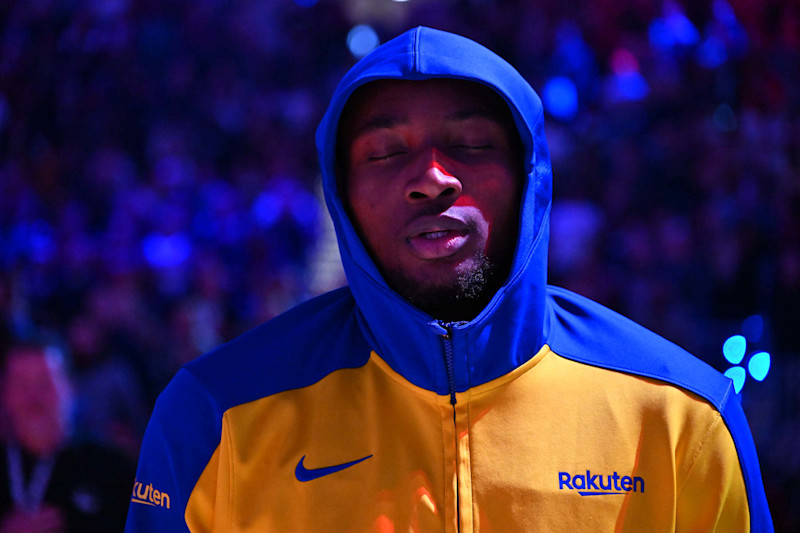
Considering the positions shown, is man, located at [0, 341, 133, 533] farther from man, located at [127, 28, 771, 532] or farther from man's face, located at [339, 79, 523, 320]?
man's face, located at [339, 79, 523, 320]

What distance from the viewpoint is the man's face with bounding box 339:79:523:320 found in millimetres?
1075

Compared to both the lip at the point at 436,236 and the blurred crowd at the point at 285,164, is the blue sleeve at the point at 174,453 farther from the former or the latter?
the blurred crowd at the point at 285,164

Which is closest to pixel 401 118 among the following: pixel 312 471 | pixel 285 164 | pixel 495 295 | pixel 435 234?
pixel 435 234

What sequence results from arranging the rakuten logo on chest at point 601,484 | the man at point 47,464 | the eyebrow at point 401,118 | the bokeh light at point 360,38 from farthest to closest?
1. the bokeh light at point 360,38
2. the man at point 47,464
3. the eyebrow at point 401,118
4. the rakuten logo on chest at point 601,484

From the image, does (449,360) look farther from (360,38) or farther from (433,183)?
(360,38)

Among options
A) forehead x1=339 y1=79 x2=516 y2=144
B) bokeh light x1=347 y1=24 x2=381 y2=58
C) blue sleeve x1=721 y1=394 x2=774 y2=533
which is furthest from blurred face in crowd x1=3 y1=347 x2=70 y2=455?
blue sleeve x1=721 y1=394 x2=774 y2=533

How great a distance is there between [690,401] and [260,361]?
68cm

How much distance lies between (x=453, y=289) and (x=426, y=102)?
Result: 31 centimetres

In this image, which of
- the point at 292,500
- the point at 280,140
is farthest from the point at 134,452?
the point at 292,500

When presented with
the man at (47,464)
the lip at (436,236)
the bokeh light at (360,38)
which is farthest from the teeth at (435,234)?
the man at (47,464)

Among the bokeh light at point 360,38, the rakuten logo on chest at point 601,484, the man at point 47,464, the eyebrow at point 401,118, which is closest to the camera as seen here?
the rakuten logo on chest at point 601,484

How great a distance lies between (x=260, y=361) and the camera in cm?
111

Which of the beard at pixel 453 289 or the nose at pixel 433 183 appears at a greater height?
the nose at pixel 433 183

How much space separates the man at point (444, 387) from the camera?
100cm
